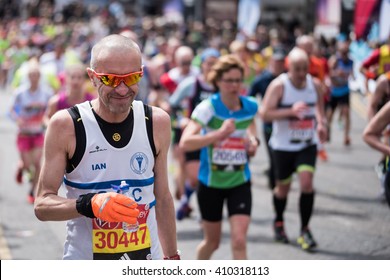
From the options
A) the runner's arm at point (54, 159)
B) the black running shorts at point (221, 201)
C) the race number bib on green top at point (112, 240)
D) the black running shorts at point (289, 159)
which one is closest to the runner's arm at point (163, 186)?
the race number bib on green top at point (112, 240)

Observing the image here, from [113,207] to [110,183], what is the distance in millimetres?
366

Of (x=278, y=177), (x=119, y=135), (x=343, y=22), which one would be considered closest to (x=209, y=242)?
(x=278, y=177)

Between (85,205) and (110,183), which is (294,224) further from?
(85,205)

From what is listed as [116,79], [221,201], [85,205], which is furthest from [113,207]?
[221,201]

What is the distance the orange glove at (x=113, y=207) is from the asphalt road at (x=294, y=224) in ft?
13.4

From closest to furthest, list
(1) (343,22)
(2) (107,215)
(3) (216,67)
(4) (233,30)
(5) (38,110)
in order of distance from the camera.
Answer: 1. (2) (107,215)
2. (3) (216,67)
3. (5) (38,110)
4. (1) (343,22)
5. (4) (233,30)

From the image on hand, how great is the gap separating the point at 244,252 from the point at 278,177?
2.35 meters

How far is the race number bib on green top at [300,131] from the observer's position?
28.3ft

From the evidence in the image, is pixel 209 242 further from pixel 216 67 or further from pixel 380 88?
pixel 380 88

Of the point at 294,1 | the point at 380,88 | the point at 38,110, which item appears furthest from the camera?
the point at 294,1

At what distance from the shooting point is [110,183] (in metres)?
4.14

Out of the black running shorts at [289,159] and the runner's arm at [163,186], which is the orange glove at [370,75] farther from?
the runner's arm at [163,186]

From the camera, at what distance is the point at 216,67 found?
279 inches

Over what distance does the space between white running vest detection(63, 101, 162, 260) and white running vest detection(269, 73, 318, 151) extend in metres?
4.48
